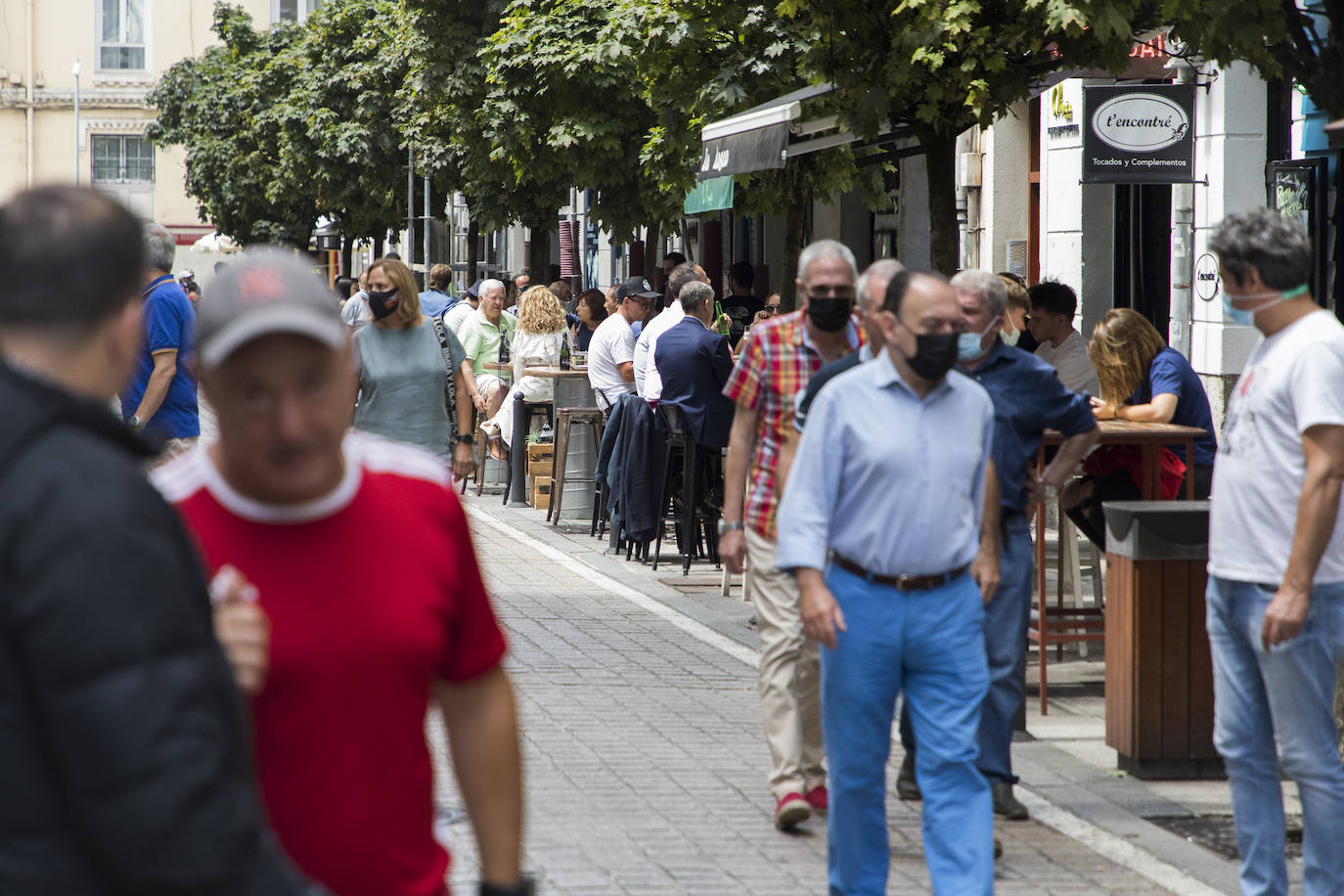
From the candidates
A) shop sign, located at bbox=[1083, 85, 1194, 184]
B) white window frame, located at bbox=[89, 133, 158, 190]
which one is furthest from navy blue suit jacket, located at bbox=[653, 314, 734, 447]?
white window frame, located at bbox=[89, 133, 158, 190]

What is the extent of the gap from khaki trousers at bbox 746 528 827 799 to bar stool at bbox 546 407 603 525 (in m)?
8.89

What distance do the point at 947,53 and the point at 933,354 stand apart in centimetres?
531

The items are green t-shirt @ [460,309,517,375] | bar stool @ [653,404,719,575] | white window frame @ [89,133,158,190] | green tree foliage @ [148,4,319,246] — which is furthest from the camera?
white window frame @ [89,133,158,190]

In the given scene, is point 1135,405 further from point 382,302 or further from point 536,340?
point 536,340

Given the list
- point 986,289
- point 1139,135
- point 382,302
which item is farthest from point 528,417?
point 986,289

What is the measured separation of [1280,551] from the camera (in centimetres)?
498

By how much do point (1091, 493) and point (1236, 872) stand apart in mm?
3303

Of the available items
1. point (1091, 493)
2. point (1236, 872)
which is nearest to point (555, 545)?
point (1091, 493)

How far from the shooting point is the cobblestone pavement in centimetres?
586

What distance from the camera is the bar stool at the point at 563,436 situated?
1577cm

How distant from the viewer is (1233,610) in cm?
512

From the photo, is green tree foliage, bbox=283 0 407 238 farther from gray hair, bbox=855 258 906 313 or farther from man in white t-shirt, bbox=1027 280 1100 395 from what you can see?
gray hair, bbox=855 258 906 313

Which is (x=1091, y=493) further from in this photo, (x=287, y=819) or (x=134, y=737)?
(x=134, y=737)

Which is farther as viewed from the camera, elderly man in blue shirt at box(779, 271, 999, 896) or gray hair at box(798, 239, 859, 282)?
gray hair at box(798, 239, 859, 282)
